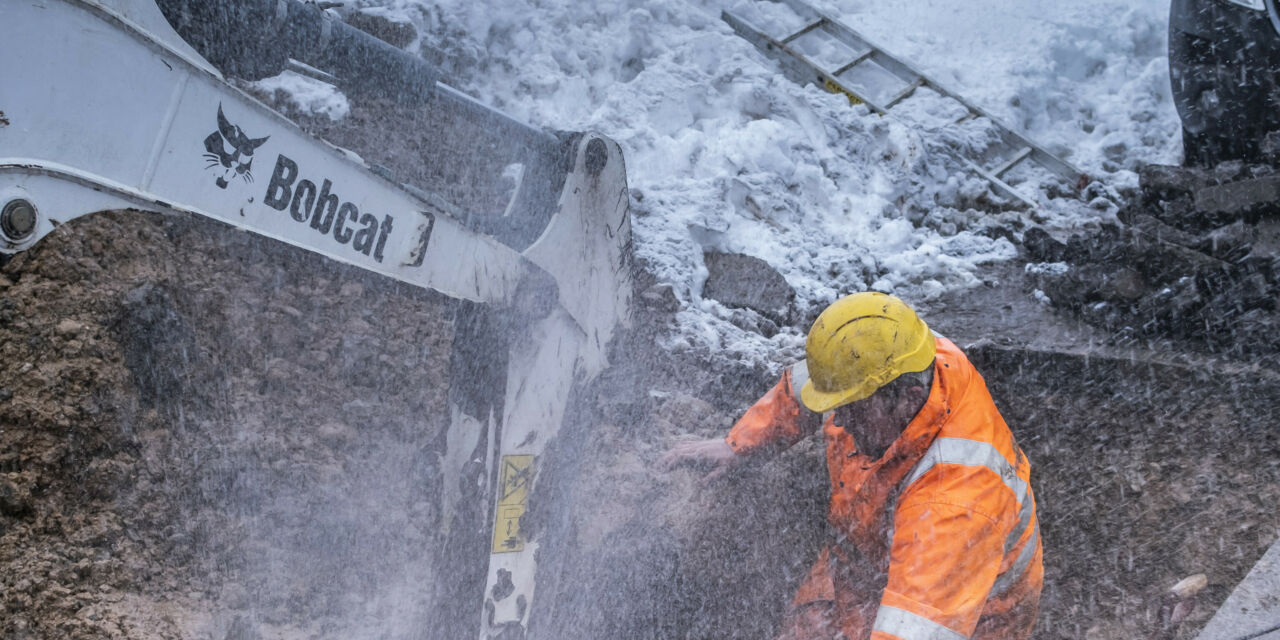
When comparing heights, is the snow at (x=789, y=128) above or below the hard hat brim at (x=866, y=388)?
above

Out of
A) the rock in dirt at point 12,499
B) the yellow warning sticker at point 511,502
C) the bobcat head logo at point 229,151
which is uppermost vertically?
the bobcat head logo at point 229,151

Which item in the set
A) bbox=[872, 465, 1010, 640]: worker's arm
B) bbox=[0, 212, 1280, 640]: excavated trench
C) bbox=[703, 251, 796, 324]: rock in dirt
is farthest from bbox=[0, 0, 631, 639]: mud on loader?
bbox=[703, 251, 796, 324]: rock in dirt

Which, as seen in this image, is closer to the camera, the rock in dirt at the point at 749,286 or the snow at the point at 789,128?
the rock in dirt at the point at 749,286

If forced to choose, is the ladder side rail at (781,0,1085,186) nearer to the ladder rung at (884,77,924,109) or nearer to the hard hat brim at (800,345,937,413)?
the ladder rung at (884,77,924,109)

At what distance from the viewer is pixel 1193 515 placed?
4.14 metres

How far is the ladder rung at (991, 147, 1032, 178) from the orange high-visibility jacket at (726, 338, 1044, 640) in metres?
4.16

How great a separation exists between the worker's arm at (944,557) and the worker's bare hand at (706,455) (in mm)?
952

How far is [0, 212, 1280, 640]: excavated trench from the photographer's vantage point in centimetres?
322

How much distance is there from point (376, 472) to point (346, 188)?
226 cm

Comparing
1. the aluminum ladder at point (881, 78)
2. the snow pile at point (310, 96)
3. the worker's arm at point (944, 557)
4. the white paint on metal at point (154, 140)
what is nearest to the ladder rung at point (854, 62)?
the aluminum ladder at point (881, 78)

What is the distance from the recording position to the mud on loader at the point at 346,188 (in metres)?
1.61

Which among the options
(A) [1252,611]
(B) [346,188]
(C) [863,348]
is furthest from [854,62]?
(B) [346,188]

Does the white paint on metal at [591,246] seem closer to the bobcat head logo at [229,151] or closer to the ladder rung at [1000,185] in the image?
the bobcat head logo at [229,151]

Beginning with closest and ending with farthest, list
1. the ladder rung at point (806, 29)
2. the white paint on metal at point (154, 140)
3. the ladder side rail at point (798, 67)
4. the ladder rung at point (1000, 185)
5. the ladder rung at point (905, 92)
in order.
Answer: the white paint on metal at point (154, 140) → the ladder rung at point (1000, 185) → the ladder side rail at point (798, 67) → the ladder rung at point (905, 92) → the ladder rung at point (806, 29)
